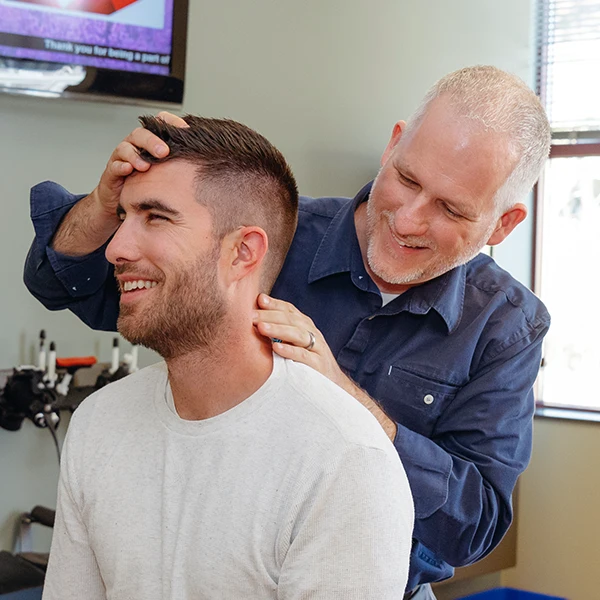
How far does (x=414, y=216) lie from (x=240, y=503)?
60 centimetres

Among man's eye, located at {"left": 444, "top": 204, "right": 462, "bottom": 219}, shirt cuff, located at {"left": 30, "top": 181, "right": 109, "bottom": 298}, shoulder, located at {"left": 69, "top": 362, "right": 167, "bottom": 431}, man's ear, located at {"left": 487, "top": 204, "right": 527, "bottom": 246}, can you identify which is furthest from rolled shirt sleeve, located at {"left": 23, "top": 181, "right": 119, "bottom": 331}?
man's ear, located at {"left": 487, "top": 204, "right": 527, "bottom": 246}

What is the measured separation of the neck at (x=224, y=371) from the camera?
141cm

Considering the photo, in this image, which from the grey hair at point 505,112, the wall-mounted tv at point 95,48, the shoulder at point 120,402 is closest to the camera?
the shoulder at point 120,402

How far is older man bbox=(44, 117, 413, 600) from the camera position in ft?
4.11

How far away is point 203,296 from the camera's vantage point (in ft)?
4.61

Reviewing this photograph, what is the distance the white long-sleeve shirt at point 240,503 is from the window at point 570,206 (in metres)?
2.83

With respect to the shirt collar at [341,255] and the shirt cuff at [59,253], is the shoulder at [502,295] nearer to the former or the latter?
the shirt collar at [341,255]

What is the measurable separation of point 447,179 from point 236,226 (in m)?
0.39

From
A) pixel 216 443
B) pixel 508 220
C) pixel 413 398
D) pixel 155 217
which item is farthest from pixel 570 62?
pixel 216 443

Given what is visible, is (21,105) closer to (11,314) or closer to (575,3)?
(11,314)

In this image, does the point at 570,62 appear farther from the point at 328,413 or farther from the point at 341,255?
the point at 328,413

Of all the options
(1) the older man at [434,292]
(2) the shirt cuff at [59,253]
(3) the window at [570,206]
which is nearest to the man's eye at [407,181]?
(1) the older man at [434,292]

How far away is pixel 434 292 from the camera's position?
5.63 ft

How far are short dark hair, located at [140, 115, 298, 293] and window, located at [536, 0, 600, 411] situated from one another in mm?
2711
